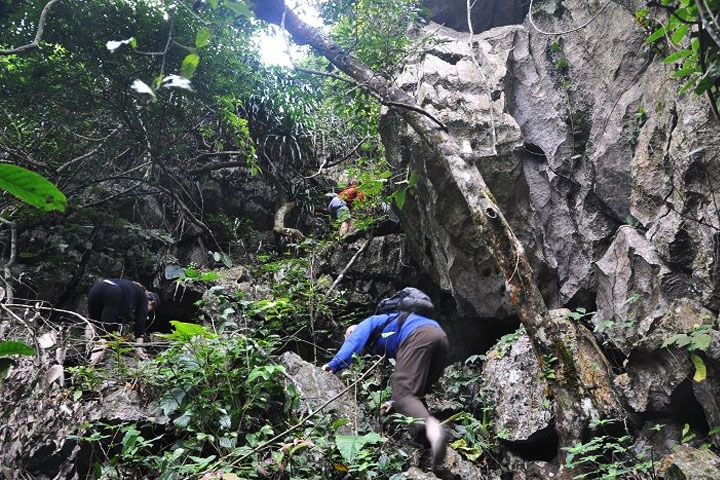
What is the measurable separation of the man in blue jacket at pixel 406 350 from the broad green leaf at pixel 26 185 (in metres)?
3.23

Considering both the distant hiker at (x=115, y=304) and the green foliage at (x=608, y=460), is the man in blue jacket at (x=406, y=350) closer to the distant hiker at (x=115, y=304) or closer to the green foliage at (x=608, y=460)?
the green foliage at (x=608, y=460)

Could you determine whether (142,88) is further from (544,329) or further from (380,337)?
(544,329)

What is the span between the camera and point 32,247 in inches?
294

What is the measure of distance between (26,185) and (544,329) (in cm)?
410

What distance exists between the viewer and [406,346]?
4.39 m

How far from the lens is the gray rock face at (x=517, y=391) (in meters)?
4.67

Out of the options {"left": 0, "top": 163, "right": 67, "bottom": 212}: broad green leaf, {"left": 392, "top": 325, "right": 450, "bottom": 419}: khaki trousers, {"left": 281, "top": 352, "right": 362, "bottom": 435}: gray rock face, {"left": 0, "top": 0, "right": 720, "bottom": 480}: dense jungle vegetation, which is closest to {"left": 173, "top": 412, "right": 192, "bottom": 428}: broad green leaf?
{"left": 0, "top": 0, "right": 720, "bottom": 480}: dense jungle vegetation

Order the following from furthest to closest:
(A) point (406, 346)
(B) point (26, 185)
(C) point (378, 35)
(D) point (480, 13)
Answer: (D) point (480, 13) < (C) point (378, 35) < (A) point (406, 346) < (B) point (26, 185)

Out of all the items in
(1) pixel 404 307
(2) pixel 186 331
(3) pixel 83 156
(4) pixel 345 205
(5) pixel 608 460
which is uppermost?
(1) pixel 404 307

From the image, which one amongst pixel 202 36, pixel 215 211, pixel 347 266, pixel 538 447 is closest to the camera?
pixel 202 36

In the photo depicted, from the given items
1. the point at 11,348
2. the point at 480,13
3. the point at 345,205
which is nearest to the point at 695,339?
the point at 11,348

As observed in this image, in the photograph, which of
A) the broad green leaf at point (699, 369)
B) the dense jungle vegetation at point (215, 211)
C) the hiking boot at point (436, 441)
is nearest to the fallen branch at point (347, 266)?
the dense jungle vegetation at point (215, 211)

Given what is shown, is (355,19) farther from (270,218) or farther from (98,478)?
(98,478)

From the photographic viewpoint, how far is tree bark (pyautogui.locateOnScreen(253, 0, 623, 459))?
14.1 ft
